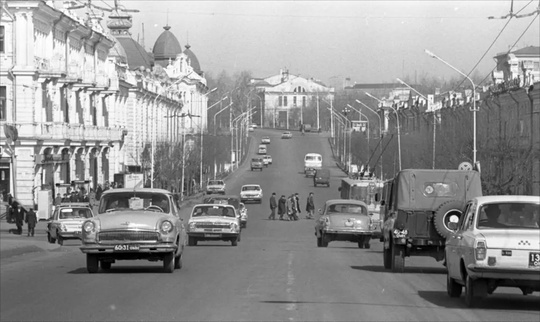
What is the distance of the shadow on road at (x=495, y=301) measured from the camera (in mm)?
15844

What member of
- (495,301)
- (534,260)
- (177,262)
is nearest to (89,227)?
(177,262)

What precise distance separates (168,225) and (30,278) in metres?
2.83

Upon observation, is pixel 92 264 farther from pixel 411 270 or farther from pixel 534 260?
pixel 534 260

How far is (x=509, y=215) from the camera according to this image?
15984 millimetres

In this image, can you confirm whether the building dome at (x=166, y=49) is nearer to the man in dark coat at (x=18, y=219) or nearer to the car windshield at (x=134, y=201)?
the man in dark coat at (x=18, y=219)

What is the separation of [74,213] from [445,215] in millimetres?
23635

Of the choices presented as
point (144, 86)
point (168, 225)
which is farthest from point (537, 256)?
point (144, 86)

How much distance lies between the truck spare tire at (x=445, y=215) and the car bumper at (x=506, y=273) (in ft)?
24.9

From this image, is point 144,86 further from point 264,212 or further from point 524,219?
point 524,219

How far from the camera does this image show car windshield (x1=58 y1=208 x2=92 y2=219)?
43.1 m

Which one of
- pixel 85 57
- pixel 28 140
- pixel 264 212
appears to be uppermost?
pixel 85 57

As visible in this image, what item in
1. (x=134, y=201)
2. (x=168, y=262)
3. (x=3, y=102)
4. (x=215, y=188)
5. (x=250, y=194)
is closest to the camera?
(x=168, y=262)

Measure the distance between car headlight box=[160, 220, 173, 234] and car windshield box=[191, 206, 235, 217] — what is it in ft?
55.0

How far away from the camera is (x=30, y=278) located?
21.2 m
